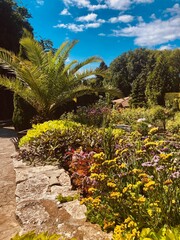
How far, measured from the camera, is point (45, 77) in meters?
8.80

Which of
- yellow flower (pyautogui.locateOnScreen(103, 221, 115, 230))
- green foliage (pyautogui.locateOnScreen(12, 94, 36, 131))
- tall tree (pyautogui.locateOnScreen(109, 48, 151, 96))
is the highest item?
tall tree (pyautogui.locateOnScreen(109, 48, 151, 96))

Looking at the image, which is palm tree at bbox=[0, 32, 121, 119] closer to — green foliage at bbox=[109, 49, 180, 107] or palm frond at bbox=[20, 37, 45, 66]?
palm frond at bbox=[20, 37, 45, 66]

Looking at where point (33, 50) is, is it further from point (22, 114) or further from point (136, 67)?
point (136, 67)

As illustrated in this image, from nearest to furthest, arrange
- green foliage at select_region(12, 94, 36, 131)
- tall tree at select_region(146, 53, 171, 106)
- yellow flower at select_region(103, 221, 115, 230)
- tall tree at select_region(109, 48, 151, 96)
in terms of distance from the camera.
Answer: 1. yellow flower at select_region(103, 221, 115, 230)
2. green foliage at select_region(12, 94, 36, 131)
3. tall tree at select_region(146, 53, 171, 106)
4. tall tree at select_region(109, 48, 151, 96)

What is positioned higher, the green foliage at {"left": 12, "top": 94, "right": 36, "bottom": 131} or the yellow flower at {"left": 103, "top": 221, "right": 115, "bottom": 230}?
the green foliage at {"left": 12, "top": 94, "right": 36, "bottom": 131}

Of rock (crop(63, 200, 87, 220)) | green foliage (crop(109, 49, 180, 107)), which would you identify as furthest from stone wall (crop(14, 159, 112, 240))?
green foliage (crop(109, 49, 180, 107))

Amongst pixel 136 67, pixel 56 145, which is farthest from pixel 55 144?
pixel 136 67

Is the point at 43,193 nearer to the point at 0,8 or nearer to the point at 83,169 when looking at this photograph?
the point at 83,169

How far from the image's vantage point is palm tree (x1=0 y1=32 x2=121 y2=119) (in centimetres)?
877

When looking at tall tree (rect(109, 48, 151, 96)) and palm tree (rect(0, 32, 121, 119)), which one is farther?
tall tree (rect(109, 48, 151, 96))

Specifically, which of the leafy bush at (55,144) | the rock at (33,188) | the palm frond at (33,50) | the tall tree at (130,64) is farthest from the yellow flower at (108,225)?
the tall tree at (130,64)

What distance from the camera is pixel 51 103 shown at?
9.24 metres

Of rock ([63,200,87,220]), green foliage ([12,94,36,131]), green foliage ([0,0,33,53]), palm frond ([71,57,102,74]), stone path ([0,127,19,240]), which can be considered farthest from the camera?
green foliage ([0,0,33,53])

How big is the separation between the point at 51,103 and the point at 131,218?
7.44 metres
